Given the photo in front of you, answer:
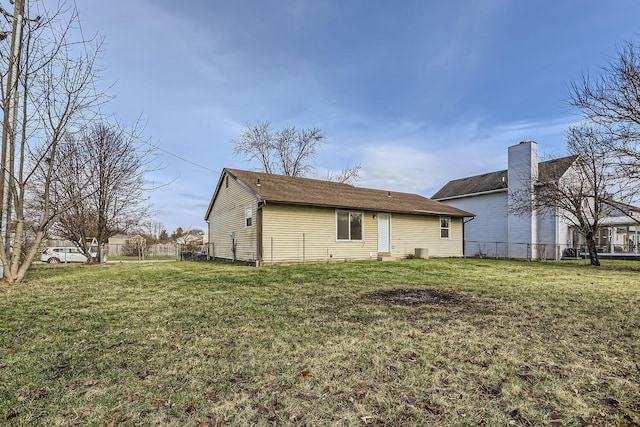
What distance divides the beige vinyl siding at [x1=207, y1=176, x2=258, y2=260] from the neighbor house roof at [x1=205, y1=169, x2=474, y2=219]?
0.57 metres

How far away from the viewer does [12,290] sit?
7.21m

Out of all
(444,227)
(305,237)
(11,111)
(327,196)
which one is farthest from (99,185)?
(444,227)

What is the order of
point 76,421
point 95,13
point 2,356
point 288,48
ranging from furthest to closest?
1. point 288,48
2. point 95,13
3. point 2,356
4. point 76,421

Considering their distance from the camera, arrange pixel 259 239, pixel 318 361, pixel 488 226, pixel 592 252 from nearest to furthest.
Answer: pixel 318 361, pixel 259 239, pixel 592 252, pixel 488 226

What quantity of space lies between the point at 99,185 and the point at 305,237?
1121 centimetres

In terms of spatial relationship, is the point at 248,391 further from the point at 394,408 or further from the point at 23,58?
the point at 23,58

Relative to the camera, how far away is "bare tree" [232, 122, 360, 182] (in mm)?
30188

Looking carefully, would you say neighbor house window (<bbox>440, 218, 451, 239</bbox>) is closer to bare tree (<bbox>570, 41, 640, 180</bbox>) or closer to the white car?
bare tree (<bbox>570, 41, 640, 180</bbox>)

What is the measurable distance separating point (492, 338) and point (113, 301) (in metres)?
6.24

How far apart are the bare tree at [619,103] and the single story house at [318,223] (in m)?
7.66

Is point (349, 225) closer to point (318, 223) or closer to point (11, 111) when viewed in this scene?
point (318, 223)

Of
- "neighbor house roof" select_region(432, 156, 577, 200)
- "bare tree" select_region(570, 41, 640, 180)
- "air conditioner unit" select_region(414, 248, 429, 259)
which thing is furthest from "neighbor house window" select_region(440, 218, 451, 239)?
"bare tree" select_region(570, 41, 640, 180)

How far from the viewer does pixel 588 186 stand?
17.2 m

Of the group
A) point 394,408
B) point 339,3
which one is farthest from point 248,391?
point 339,3
